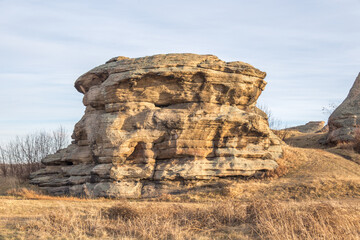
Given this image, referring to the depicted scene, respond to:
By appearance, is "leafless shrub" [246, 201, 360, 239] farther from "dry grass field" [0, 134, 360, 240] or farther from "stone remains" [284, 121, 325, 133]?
"stone remains" [284, 121, 325, 133]

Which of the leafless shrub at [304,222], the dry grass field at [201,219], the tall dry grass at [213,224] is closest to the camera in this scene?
the leafless shrub at [304,222]

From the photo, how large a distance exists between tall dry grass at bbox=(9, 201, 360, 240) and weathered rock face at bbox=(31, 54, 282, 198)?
294 inches

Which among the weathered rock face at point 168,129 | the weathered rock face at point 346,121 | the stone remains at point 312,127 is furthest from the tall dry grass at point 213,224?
the stone remains at point 312,127

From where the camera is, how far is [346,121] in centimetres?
3431

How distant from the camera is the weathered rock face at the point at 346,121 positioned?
33375 millimetres

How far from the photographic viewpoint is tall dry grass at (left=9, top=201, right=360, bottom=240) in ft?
32.8

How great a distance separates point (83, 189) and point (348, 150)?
2155cm

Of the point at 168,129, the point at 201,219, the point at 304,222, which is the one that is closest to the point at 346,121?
the point at 168,129

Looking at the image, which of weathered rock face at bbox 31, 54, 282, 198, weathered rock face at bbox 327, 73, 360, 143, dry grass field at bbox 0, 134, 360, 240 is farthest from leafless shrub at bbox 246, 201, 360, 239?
weathered rock face at bbox 327, 73, 360, 143

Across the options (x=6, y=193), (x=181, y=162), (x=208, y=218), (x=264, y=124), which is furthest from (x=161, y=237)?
(x=6, y=193)

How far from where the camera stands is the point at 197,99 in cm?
2225

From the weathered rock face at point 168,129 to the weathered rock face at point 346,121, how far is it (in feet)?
46.6

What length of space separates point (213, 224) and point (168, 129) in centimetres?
1006

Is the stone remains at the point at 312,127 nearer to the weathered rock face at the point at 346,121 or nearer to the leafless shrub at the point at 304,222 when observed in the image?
the weathered rock face at the point at 346,121
